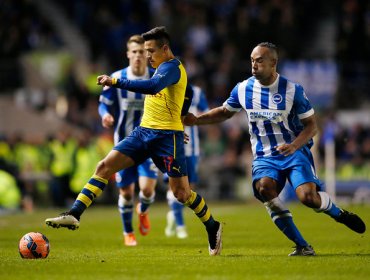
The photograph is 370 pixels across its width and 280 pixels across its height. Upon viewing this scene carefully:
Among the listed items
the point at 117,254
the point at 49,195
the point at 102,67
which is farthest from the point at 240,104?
the point at 102,67

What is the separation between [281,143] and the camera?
10.6m

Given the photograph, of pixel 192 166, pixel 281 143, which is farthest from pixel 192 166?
pixel 281 143

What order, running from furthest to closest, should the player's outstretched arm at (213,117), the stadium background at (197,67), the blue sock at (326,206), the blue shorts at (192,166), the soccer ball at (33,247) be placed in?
1. the stadium background at (197,67)
2. the blue shorts at (192,166)
3. the player's outstretched arm at (213,117)
4. the soccer ball at (33,247)
5. the blue sock at (326,206)

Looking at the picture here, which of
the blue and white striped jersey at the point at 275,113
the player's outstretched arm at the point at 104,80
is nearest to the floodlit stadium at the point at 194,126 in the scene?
the blue and white striped jersey at the point at 275,113

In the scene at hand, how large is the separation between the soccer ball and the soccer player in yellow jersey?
59cm

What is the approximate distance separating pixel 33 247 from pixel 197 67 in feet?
54.5

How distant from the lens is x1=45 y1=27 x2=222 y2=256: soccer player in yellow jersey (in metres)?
10.6

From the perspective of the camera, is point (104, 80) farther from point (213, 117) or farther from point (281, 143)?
point (281, 143)

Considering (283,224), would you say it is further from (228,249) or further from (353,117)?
(353,117)

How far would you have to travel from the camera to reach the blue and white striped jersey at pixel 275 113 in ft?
34.5

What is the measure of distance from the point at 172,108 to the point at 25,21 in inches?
720

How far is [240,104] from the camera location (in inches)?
431

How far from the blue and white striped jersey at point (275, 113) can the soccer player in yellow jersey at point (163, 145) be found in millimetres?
812

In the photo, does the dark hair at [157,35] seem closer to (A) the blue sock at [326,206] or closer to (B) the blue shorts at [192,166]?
(A) the blue sock at [326,206]
